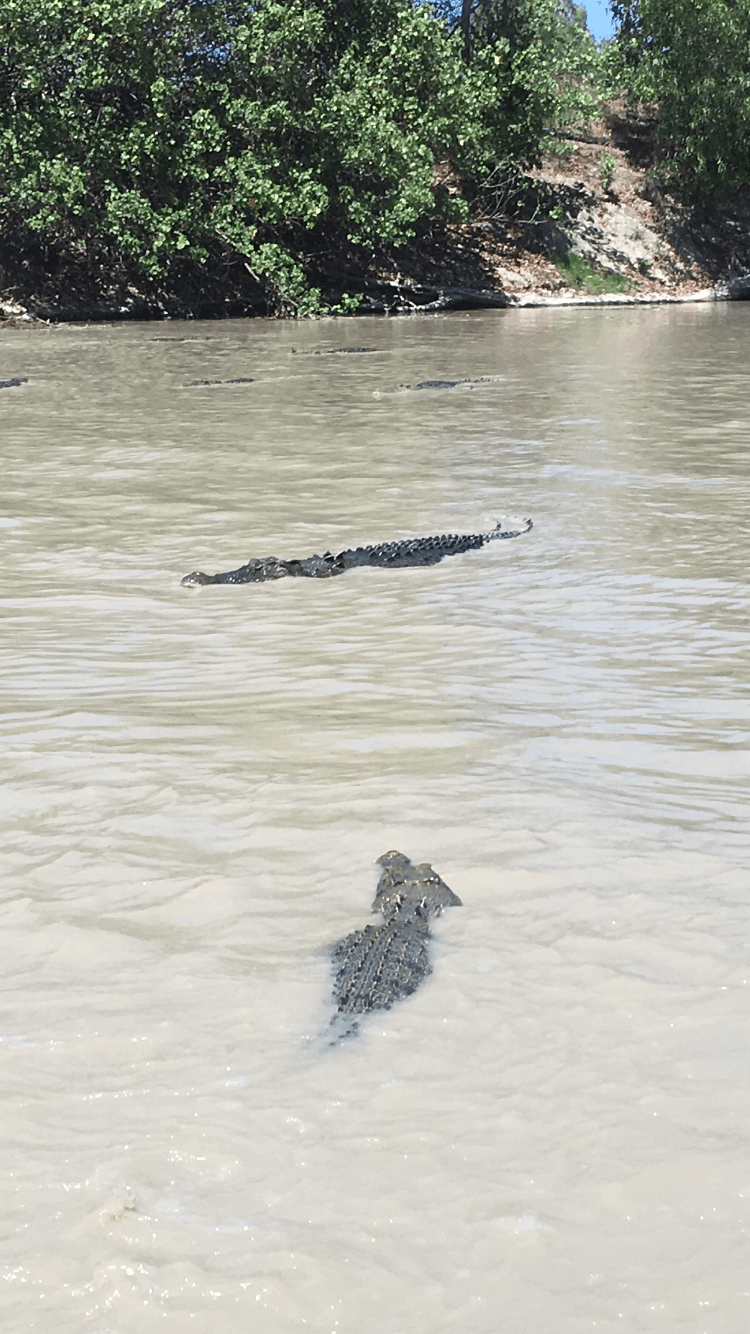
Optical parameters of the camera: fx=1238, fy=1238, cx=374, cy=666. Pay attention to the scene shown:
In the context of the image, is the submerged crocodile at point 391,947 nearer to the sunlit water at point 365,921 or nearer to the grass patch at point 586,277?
the sunlit water at point 365,921

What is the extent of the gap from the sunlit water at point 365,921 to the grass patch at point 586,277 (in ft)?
96.6

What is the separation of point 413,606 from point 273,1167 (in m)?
4.58

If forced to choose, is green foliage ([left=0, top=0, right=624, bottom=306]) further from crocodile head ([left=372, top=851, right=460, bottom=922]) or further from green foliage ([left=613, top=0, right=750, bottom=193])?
crocodile head ([left=372, top=851, right=460, bottom=922])

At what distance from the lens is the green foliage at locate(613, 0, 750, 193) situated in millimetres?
36500

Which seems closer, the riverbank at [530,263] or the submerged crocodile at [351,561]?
the submerged crocodile at [351,561]

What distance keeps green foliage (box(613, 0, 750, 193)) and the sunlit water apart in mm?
32940

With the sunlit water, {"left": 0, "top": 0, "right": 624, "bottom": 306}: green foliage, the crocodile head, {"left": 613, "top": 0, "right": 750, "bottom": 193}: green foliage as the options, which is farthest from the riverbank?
the crocodile head

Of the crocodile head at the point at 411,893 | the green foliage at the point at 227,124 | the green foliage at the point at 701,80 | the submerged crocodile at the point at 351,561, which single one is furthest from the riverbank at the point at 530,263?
the crocodile head at the point at 411,893

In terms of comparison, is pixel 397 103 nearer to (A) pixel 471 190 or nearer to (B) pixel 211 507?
(A) pixel 471 190

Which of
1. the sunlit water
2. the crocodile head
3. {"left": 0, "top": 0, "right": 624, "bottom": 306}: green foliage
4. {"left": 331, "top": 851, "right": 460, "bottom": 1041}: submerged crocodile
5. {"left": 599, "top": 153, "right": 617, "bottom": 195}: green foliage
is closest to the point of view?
the sunlit water

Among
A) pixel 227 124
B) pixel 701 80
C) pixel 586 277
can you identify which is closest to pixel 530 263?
pixel 586 277

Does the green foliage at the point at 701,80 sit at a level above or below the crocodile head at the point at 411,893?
above

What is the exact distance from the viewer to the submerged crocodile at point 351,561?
7.56m

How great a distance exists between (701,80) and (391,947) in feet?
130
